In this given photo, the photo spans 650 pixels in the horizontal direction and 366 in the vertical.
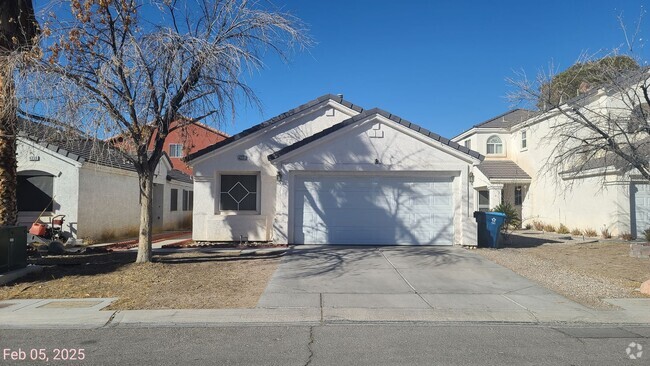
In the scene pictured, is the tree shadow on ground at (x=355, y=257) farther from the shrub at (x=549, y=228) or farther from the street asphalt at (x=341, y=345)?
the shrub at (x=549, y=228)

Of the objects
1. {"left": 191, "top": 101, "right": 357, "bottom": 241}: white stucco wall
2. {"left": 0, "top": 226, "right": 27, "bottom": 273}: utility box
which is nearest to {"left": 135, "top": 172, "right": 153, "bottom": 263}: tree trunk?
{"left": 0, "top": 226, "right": 27, "bottom": 273}: utility box

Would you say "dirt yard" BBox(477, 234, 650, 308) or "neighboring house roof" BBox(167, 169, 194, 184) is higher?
"neighboring house roof" BBox(167, 169, 194, 184)

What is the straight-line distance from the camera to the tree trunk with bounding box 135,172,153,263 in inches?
440

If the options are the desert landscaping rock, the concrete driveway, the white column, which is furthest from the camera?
the white column

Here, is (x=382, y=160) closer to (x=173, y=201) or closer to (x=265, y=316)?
(x=265, y=316)

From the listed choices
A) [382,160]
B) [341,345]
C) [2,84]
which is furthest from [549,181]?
[2,84]

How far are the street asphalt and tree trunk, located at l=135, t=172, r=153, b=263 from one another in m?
4.59

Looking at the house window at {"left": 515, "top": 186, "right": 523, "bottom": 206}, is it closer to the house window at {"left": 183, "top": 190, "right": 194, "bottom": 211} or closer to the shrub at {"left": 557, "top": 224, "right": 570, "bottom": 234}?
the shrub at {"left": 557, "top": 224, "right": 570, "bottom": 234}

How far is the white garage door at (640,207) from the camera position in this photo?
1816 cm

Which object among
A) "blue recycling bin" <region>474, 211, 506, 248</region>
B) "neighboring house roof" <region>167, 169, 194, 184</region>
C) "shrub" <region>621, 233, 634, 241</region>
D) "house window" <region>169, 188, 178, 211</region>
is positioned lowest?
"shrub" <region>621, 233, 634, 241</region>

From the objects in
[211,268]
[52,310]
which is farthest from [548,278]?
[52,310]

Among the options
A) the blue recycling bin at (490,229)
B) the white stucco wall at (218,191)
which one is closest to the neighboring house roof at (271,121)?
the white stucco wall at (218,191)

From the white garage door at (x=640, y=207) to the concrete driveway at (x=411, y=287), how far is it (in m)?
9.32

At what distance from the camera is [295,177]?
14883mm
